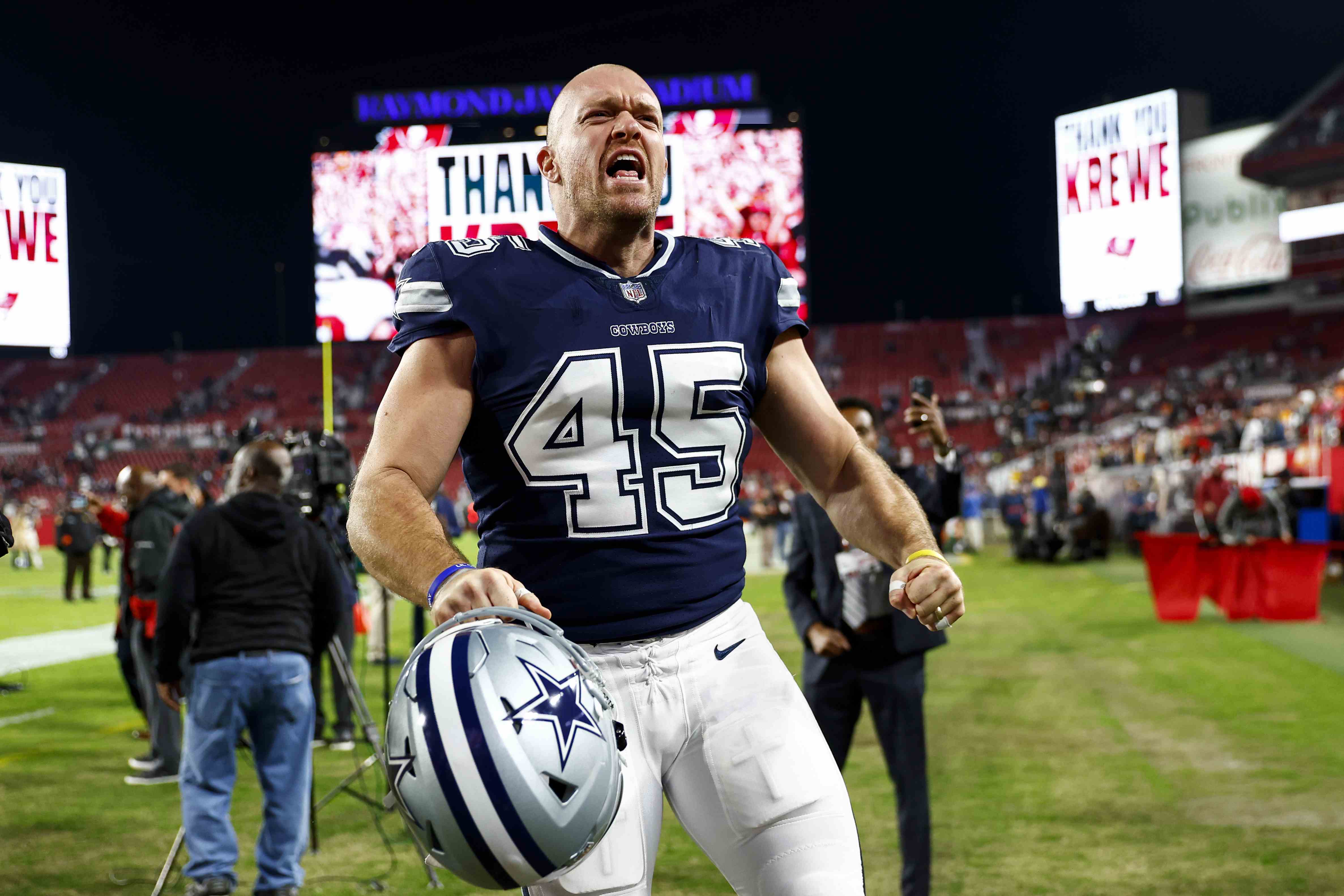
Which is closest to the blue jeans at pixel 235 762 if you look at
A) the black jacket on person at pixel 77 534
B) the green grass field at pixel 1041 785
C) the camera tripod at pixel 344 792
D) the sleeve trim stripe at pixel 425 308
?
the camera tripod at pixel 344 792

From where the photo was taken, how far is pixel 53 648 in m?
14.4

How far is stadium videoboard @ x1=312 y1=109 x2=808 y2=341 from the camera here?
9.02 metres

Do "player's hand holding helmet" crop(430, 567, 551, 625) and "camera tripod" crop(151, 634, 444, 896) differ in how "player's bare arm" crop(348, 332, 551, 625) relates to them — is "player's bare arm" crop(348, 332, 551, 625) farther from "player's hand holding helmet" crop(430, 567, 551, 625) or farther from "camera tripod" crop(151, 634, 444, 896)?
"camera tripod" crop(151, 634, 444, 896)

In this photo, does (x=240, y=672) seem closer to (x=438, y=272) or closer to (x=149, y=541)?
(x=149, y=541)

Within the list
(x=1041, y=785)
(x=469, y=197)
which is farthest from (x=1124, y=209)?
(x=1041, y=785)

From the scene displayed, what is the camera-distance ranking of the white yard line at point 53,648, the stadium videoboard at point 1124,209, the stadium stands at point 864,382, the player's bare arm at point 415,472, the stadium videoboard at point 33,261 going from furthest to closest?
the stadium stands at point 864,382, the stadium videoboard at point 1124,209, the white yard line at point 53,648, the stadium videoboard at point 33,261, the player's bare arm at point 415,472

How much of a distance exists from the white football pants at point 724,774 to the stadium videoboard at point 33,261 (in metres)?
5.51

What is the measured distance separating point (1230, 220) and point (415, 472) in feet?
113

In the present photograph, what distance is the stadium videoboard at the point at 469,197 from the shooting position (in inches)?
355

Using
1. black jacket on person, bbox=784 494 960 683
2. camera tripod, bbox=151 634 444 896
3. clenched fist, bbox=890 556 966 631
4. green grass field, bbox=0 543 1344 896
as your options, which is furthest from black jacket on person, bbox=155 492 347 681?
clenched fist, bbox=890 556 966 631

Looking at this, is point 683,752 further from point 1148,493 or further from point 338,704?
point 1148,493

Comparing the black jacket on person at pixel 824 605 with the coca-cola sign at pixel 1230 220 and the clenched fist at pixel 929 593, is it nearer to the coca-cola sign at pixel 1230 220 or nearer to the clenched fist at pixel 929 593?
the clenched fist at pixel 929 593

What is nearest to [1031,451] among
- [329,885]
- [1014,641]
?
[1014,641]

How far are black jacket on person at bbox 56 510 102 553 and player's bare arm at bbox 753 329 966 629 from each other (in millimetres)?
19795
